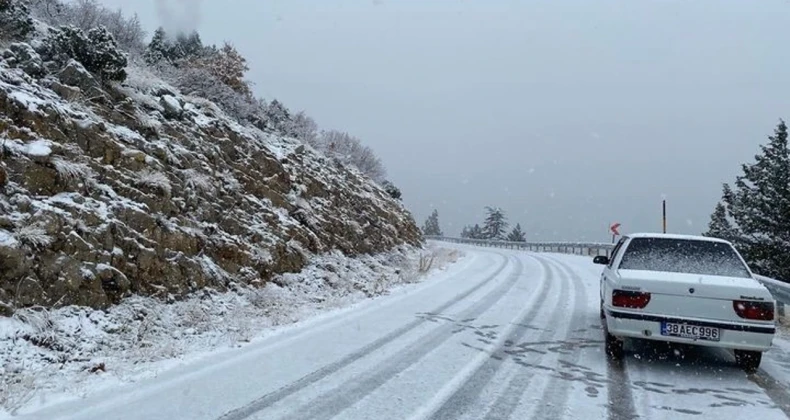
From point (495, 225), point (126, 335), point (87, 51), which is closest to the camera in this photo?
point (126, 335)

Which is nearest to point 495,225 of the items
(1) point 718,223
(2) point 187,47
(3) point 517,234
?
(3) point 517,234

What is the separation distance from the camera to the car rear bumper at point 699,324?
6.35 m

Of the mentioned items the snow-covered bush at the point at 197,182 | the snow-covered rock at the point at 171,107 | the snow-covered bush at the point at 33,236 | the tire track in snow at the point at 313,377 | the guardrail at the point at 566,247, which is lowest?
the tire track in snow at the point at 313,377

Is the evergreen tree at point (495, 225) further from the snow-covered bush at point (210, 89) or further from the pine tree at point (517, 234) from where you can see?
the snow-covered bush at point (210, 89)

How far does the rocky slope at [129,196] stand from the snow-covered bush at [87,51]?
0.44m

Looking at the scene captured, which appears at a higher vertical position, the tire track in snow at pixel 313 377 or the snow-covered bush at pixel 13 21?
the snow-covered bush at pixel 13 21

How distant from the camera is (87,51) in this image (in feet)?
34.8

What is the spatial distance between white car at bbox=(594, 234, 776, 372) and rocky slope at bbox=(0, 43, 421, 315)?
6326 millimetres

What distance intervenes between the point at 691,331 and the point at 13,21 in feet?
41.4

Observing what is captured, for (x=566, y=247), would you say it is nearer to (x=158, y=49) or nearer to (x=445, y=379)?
(x=158, y=49)

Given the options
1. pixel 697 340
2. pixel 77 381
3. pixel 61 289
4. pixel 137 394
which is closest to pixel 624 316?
→ pixel 697 340

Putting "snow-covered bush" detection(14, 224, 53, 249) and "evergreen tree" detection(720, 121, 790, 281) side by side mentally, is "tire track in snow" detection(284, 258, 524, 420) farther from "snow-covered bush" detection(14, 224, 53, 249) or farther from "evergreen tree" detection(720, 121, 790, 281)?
"evergreen tree" detection(720, 121, 790, 281)

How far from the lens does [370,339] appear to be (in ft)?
26.2

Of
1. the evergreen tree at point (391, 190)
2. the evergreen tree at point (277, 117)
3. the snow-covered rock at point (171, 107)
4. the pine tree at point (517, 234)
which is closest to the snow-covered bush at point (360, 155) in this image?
the evergreen tree at point (391, 190)
